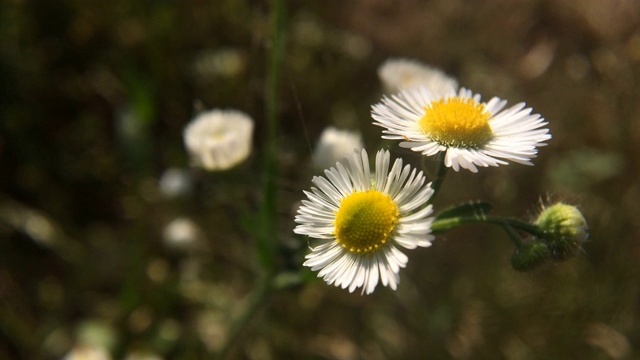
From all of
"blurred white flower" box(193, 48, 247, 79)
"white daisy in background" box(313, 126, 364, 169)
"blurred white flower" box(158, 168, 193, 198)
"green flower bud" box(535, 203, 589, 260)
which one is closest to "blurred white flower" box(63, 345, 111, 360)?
"blurred white flower" box(158, 168, 193, 198)

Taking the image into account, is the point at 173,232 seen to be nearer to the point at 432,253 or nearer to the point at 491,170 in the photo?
the point at 432,253

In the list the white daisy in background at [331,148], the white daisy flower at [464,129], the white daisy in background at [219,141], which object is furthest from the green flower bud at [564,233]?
the white daisy in background at [219,141]

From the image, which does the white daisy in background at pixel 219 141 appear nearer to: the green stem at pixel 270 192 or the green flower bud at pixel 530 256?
the green stem at pixel 270 192

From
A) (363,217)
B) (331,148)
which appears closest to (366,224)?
(363,217)

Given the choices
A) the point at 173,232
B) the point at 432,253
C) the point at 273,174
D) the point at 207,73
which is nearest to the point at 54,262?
the point at 173,232

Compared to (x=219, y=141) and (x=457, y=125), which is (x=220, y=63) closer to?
(x=219, y=141)

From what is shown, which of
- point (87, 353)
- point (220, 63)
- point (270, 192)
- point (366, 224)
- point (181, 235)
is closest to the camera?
point (366, 224)
